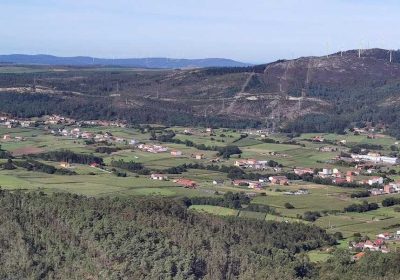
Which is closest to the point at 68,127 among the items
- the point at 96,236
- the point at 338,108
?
the point at 338,108

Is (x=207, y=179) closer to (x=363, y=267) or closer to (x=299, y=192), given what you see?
(x=299, y=192)

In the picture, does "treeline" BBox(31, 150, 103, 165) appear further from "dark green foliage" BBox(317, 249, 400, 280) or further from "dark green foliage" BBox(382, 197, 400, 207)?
A: "dark green foliage" BBox(317, 249, 400, 280)

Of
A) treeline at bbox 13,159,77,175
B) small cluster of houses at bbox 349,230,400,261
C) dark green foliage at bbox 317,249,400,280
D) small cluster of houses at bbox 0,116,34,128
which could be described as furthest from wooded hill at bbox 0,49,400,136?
dark green foliage at bbox 317,249,400,280

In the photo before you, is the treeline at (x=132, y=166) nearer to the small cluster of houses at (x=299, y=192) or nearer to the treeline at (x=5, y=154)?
the treeline at (x=5, y=154)

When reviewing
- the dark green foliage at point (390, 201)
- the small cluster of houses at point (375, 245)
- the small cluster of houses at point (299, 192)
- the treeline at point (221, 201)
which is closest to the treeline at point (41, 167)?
the treeline at point (221, 201)

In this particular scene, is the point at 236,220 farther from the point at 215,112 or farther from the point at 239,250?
the point at 215,112
